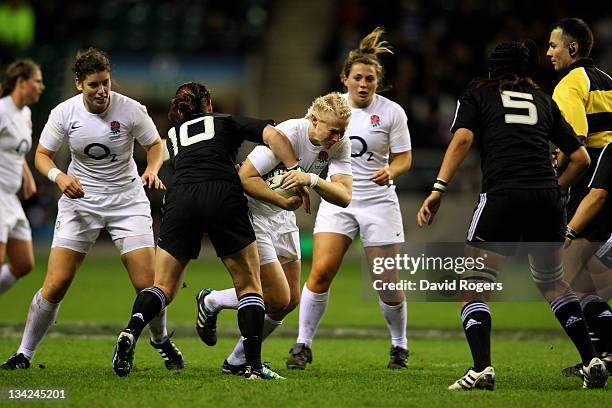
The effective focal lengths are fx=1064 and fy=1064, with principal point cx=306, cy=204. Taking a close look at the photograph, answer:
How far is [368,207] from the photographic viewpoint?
8.55 meters

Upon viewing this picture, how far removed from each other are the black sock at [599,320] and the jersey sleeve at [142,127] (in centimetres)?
334

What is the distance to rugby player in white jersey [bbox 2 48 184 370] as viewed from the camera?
24.7ft

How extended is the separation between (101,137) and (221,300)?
1.45 m

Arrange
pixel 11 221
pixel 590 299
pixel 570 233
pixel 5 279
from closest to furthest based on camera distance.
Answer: pixel 570 233 < pixel 590 299 < pixel 11 221 < pixel 5 279

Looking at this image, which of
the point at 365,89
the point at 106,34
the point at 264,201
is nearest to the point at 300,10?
the point at 106,34

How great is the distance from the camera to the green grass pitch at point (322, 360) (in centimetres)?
632

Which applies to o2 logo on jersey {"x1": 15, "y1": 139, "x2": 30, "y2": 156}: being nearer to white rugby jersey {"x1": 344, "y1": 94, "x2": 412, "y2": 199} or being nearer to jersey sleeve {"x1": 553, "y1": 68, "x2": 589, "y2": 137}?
white rugby jersey {"x1": 344, "y1": 94, "x2": 412, "y2": 199}

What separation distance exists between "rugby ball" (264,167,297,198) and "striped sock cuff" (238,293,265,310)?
68 cm

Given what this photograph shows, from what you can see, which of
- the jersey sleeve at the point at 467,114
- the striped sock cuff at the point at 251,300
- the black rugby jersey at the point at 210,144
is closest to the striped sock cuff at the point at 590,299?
the jersey sleeve at the point at 467,114

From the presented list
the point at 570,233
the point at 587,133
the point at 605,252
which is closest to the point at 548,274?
the point at 570,233

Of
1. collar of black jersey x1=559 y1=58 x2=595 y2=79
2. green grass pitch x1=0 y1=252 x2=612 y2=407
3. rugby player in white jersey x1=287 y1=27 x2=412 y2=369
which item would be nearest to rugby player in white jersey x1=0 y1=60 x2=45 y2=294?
green grass pitch x1=0 y1=252 x2=612 y2=407

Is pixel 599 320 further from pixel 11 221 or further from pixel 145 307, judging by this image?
pixel 11 221

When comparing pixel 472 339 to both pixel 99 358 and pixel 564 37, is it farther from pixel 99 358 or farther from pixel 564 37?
pixel 99 358

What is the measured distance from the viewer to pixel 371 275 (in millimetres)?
8641
